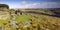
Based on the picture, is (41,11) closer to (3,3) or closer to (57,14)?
(57,14)

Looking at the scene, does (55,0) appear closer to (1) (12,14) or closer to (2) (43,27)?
(2) (43,27)

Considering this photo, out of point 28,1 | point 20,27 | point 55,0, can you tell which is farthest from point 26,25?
point 55,0

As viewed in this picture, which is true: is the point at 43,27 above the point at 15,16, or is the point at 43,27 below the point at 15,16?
below

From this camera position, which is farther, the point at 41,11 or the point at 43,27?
the point at 41,11

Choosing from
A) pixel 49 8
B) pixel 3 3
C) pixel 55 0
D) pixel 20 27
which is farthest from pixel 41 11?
pixel 3 3

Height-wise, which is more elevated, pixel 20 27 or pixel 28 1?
pixel 28 1

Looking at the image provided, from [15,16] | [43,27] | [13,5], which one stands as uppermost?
[13,5]
